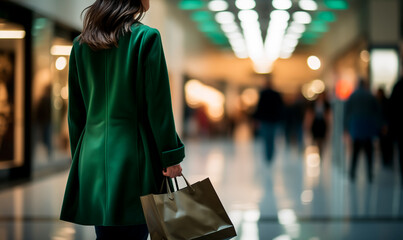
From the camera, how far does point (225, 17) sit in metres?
6.25

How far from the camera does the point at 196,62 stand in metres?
17.3

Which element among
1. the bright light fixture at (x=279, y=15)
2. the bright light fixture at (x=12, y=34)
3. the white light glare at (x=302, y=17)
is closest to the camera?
the bright light fixture at (x=279, y=15)

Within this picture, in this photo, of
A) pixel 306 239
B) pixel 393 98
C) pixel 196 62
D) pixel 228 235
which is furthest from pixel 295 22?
pixel 196 62

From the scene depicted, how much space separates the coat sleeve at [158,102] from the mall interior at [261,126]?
64.6 inches

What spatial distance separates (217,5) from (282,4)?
1.14 meters

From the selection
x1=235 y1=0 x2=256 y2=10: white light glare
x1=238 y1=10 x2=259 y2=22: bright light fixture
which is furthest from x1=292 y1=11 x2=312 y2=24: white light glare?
x1=235 y1=0 x2=256 y2=10: white light glare

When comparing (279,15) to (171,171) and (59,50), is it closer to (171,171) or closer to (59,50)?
(171,171)

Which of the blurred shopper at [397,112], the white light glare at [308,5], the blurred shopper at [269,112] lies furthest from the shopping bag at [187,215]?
the blurred shopper at [269,112]

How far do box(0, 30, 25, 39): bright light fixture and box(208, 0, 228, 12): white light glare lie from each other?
3.65 meters

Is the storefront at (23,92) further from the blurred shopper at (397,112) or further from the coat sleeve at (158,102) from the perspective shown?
the coat sleeve at (158,102)

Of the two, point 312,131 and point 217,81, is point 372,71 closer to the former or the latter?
point 312,131

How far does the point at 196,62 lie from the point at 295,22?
11536mm

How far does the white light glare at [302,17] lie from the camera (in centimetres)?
540

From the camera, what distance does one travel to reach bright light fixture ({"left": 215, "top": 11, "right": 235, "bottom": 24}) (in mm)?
5936
